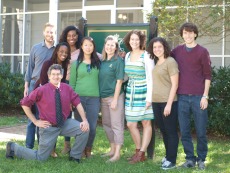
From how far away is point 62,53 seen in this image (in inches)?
240

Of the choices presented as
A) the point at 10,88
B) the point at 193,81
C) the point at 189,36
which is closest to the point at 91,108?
the point at 193,81

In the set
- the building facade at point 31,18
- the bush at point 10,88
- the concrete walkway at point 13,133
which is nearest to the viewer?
the concrete walkway at point 13,133

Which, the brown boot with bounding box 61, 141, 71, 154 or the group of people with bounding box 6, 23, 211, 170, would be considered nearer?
the group of people with bounding box 6, 23, 211, 170

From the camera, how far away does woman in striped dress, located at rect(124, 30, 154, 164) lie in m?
5.94

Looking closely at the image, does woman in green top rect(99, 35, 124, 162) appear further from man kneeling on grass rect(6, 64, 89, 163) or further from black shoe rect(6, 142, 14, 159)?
black shoe rect(6, 142, 14, 159)

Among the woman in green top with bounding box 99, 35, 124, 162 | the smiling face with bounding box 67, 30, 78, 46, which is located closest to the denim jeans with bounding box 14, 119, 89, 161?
the woman in green top with bounding box 99, 35, 124, 162

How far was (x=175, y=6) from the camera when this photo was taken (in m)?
9.61

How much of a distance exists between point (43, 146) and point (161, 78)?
1871 mm

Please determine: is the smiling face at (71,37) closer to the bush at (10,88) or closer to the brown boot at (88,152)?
the brown boot at (88,152)

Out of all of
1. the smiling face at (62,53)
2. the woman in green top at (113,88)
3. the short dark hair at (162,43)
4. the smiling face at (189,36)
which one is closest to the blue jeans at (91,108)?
the woman in green top at (113,88)

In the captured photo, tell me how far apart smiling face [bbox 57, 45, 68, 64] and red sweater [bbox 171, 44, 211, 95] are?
5.37ft

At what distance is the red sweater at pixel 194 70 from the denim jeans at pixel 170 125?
31 cm

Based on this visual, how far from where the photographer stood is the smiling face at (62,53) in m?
6.08

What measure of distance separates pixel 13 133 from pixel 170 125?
171 inches
